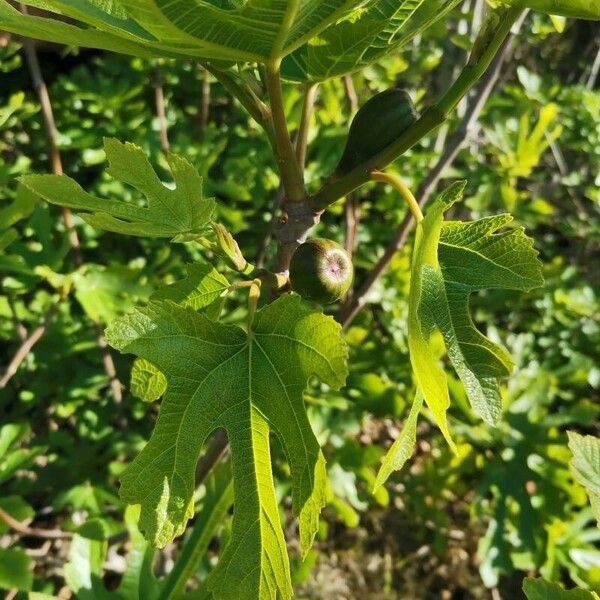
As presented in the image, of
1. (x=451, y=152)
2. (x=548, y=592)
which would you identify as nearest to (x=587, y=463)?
(x=548, y=592)

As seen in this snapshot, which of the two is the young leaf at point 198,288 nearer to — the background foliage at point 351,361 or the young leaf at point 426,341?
the young leaf at point 426,341

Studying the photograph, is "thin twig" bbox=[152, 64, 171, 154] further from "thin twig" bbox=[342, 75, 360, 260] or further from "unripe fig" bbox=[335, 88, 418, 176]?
"unripe fig" bbox=[335, 88, 418, 176]

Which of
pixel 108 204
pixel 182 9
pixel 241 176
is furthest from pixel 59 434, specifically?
pixel 182 9

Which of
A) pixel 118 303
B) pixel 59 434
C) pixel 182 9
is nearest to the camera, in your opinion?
pixel 182 9

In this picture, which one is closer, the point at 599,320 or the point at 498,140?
the point at 498,140

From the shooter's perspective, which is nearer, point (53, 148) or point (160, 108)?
point (53, 148)

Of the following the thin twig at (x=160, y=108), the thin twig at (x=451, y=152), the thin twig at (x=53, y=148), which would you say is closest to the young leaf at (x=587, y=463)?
the thin twig at (x=451, y=152)

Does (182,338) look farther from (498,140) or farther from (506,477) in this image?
(498,140)

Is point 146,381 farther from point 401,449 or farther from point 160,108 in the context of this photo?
point 160,108
